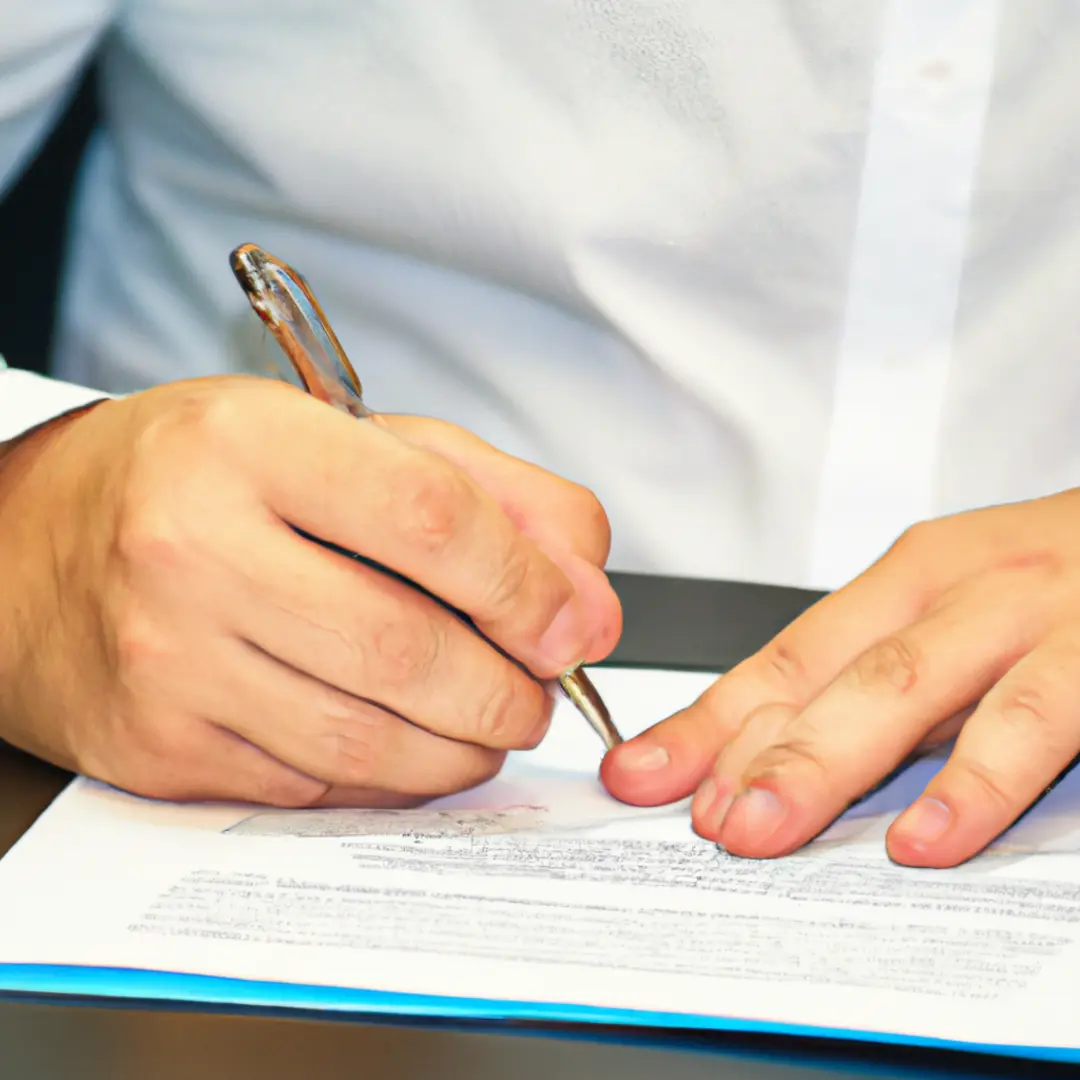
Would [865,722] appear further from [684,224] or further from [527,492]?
[684,224]

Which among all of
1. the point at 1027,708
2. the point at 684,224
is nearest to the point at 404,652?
the point at 1027,708

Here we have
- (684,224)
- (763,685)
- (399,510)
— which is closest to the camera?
(399,510)

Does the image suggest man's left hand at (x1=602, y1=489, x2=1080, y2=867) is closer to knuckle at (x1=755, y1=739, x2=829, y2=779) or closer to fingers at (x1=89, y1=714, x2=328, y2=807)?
knuckle at (x1=755, y1=739, x2=829, y2=779)

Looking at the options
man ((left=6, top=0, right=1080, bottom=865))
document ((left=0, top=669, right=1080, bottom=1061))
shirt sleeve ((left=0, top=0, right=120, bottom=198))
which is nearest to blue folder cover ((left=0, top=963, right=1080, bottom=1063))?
document ((left=0, top=669, right=1080, bottom=1061))

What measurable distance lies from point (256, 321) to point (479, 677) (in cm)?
41

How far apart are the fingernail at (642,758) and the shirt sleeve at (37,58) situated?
20.1 inches

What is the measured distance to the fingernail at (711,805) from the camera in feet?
1.40

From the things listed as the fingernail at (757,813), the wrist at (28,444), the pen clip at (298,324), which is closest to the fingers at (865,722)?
the fingernail at (757,813)

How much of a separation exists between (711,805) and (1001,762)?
0.34 feet

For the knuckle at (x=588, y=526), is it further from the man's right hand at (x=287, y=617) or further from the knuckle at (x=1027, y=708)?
the knuckle at (x=1027, y=708)

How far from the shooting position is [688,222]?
0.68 meters

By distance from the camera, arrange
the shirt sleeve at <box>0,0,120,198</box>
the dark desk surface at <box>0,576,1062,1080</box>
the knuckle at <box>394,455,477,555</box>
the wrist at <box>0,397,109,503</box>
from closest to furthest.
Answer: the dark desk surface at <box>0,576,1062,1080</box> → the knuckle at <box>394,455,477,555</box> → the wrist at <box>0,397,109,503</box> → the shirt sleeve at <box>0,0,120,198</box>

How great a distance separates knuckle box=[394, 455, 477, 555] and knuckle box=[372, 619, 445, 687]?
3 cm

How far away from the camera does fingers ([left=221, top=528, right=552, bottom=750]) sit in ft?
1.35
